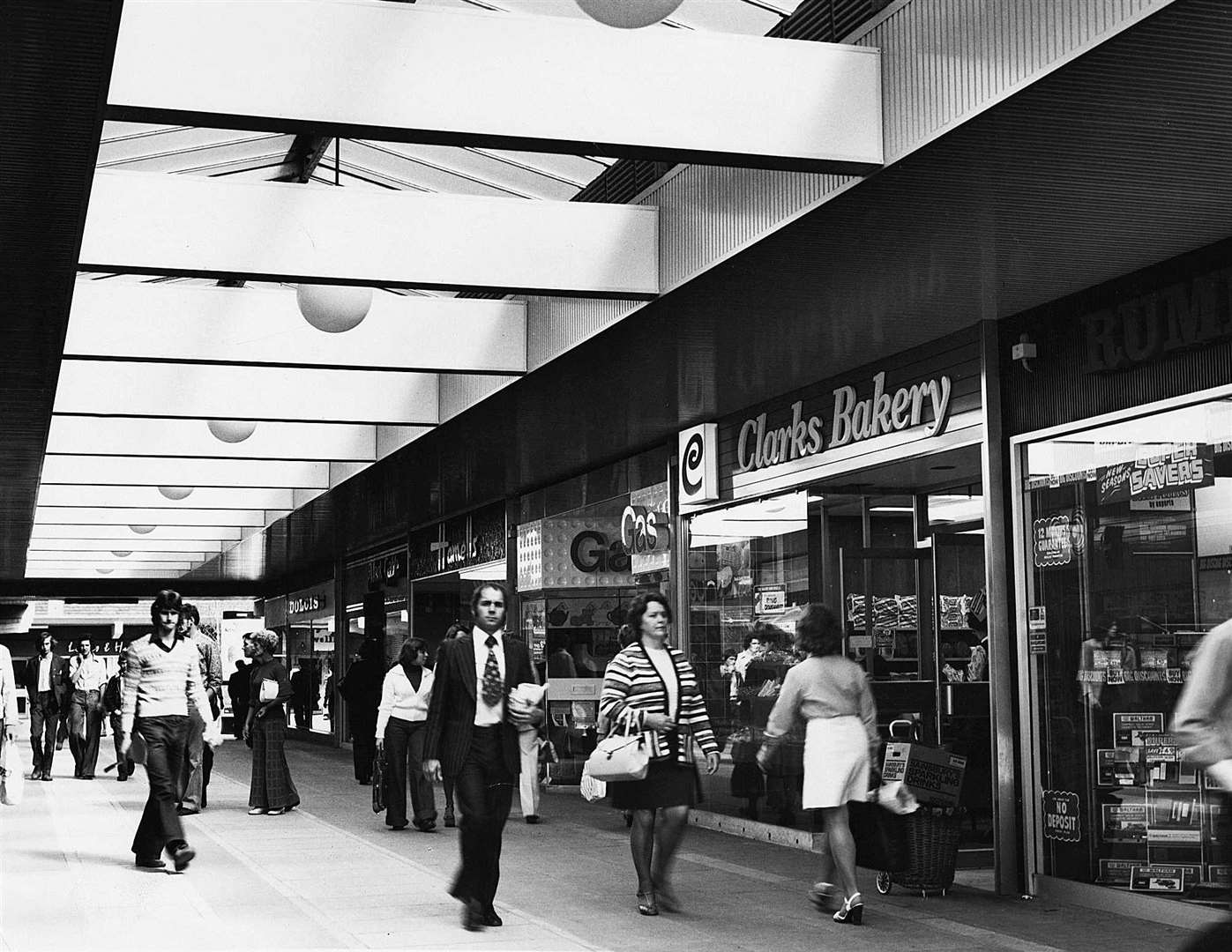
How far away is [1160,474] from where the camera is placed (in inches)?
321

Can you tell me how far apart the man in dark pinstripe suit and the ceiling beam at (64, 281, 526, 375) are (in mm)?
3814

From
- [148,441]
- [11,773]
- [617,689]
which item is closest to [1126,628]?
[617,689]

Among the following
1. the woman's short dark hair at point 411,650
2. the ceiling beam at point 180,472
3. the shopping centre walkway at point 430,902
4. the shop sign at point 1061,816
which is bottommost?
the shopping centre walkway at point 430,902

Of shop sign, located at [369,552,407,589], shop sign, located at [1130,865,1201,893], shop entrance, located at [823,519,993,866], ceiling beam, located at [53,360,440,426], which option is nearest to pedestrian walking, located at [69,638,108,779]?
shop sign, located at [369,552,407,589]

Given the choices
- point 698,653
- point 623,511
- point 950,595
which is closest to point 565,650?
point 623,511

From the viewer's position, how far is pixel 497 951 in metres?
7.06

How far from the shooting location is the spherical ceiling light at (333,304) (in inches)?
366

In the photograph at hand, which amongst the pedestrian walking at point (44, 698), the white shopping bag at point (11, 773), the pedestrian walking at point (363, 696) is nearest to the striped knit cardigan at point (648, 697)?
the white shopping bag at point (11, 773)

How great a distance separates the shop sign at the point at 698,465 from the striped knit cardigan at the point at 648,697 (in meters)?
5.01

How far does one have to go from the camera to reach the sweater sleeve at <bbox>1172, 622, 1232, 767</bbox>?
157 inches

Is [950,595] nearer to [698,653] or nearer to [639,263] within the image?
[698,653]

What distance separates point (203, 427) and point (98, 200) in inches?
331

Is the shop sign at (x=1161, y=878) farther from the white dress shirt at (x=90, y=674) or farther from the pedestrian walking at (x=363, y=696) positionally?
the white dress shirt at (x=90, y=674)

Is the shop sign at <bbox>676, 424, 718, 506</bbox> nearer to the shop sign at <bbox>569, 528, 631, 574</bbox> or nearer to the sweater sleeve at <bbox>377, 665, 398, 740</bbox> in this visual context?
the shop sign at <bbox>569, 528, 631, 574</bbox>
